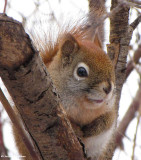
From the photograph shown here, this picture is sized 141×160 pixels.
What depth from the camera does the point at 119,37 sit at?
6.59ft

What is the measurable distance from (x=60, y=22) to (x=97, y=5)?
0.85 feet

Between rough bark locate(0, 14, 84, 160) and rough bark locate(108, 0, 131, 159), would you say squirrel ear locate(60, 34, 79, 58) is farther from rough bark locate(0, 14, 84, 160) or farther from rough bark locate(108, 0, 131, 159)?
rough bark locate(0, 14, 84, 160)

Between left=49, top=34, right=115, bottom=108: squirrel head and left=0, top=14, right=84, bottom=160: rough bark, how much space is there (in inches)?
15.1

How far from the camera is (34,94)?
3.20 feet

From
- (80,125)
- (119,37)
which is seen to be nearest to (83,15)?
(119,37)

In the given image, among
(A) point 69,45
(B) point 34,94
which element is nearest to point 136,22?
(A) point 69,45

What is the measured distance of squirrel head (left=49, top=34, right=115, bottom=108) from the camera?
1482 mm

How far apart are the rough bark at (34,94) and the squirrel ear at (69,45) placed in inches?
25.0

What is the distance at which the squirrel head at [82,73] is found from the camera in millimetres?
Result: 1482

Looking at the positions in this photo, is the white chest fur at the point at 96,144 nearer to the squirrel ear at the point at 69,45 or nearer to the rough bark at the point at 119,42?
the rough bark at the point at 119,42

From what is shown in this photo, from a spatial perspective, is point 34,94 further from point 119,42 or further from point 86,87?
point 119,42

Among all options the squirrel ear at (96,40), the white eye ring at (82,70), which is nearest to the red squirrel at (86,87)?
the white eye ring at (82,70)

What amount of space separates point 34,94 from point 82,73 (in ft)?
1.89

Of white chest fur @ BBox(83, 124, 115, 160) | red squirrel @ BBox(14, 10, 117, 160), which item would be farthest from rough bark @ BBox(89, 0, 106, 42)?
white chest fur @ BBox(83, 124, 115, 160)
